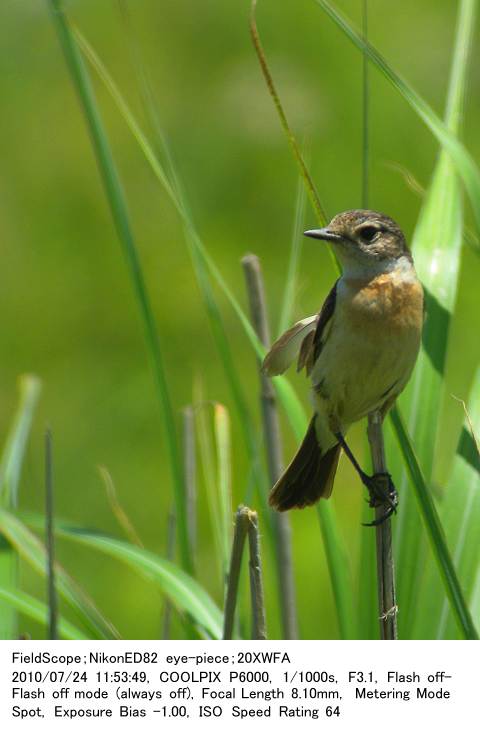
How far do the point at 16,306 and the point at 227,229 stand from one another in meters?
1.31

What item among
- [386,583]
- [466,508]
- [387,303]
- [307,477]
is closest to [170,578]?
[307,477]

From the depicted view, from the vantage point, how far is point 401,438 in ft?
6.02

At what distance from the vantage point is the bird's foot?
2.08 m

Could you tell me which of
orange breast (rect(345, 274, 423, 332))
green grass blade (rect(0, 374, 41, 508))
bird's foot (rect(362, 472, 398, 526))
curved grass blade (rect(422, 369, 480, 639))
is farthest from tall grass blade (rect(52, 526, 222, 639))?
orange breast (rect(345, 274, 423, 332))

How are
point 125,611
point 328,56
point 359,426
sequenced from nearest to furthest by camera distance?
point 125,611 → point 359,426 → point 328,56

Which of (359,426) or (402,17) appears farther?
(402,17)

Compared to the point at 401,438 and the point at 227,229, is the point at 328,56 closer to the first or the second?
the point at 227,229

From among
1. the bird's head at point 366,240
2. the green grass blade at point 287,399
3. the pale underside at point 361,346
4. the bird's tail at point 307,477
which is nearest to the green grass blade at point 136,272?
the green grass blade at point 287,399

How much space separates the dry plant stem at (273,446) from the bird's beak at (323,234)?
27 cm

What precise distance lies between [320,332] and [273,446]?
1.11ft

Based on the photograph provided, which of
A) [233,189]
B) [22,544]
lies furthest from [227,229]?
[22,544]

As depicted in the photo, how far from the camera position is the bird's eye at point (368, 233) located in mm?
2254

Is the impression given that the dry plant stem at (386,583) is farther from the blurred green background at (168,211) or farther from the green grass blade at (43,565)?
the blurred green background at (168,211)

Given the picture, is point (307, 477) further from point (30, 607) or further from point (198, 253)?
point (30, 607)
